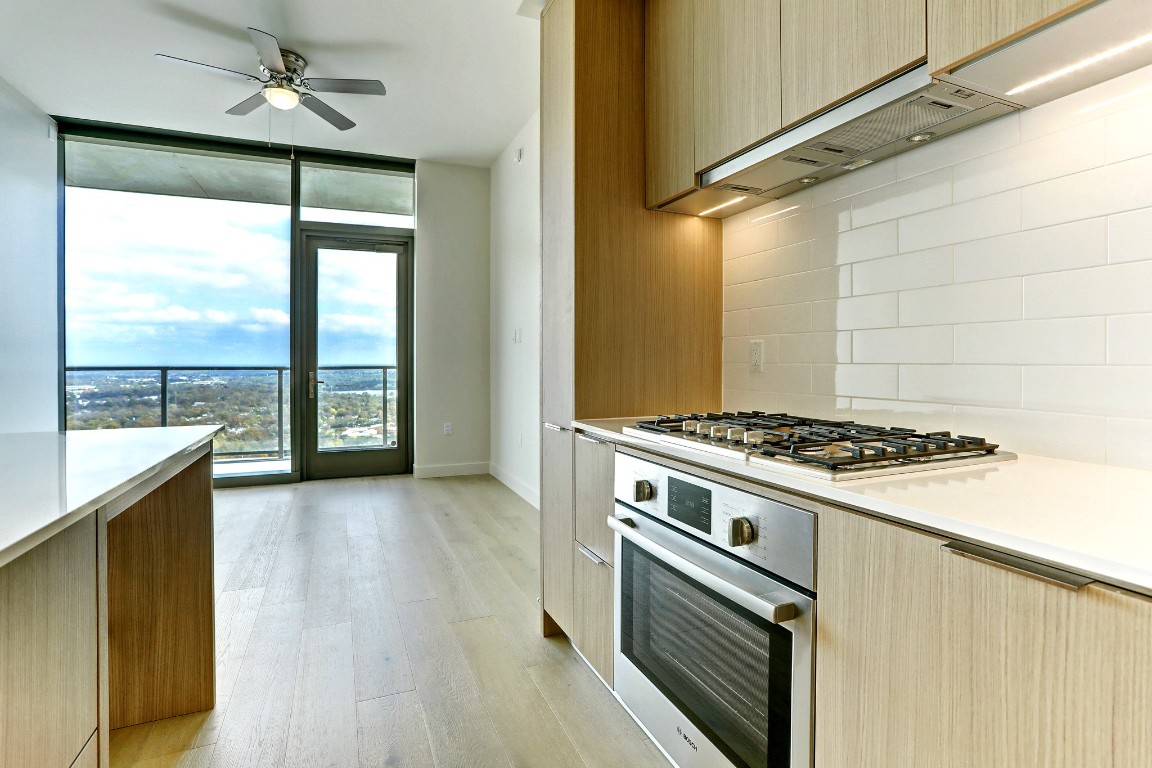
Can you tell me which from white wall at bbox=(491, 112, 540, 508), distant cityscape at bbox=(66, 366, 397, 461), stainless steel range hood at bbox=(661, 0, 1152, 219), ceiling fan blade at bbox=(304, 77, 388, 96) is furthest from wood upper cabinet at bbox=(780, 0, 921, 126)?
distant cityscape at bbox=(66, 366, 397, 461)

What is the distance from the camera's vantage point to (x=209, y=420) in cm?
504

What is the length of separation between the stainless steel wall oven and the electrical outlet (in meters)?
0.71

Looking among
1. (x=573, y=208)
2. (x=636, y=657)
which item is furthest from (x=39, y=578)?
(x=573, y=208)

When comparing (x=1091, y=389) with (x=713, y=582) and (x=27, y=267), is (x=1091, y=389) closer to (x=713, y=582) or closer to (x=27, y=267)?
(x=713, y=582)

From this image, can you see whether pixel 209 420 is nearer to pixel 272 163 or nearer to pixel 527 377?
pixel 272 163

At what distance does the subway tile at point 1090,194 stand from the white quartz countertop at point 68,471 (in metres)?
1.88

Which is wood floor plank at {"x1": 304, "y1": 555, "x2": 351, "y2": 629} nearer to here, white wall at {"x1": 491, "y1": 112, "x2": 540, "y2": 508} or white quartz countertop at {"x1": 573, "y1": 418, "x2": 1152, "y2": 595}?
white wall at {"x1": 491, "y1": 112, "x2": 540, "y2": 508}

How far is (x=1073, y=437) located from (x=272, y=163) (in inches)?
219

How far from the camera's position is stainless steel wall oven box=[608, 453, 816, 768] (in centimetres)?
111

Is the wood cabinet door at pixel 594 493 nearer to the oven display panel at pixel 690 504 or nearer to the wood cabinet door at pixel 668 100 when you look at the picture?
the oven display panel at pixel 690 504

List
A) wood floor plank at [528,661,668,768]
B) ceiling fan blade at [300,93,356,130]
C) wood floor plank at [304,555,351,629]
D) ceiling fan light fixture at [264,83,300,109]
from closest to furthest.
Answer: wood floor plank at [528,661,668,768] → wood floor plank at [304,555,351,629] → ceiling fan light fixture at [264,83,300,109] → ceiling fan blade at [300,93,356,130]

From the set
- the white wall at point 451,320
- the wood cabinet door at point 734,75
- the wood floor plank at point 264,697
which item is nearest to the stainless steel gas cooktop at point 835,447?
the wood cabinet door at point 734,75

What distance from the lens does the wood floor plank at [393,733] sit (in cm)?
161

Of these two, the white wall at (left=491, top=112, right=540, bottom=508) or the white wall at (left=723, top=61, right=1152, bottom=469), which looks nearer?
the white wall at (left=723, top=61, right=1152, bottom=469)
